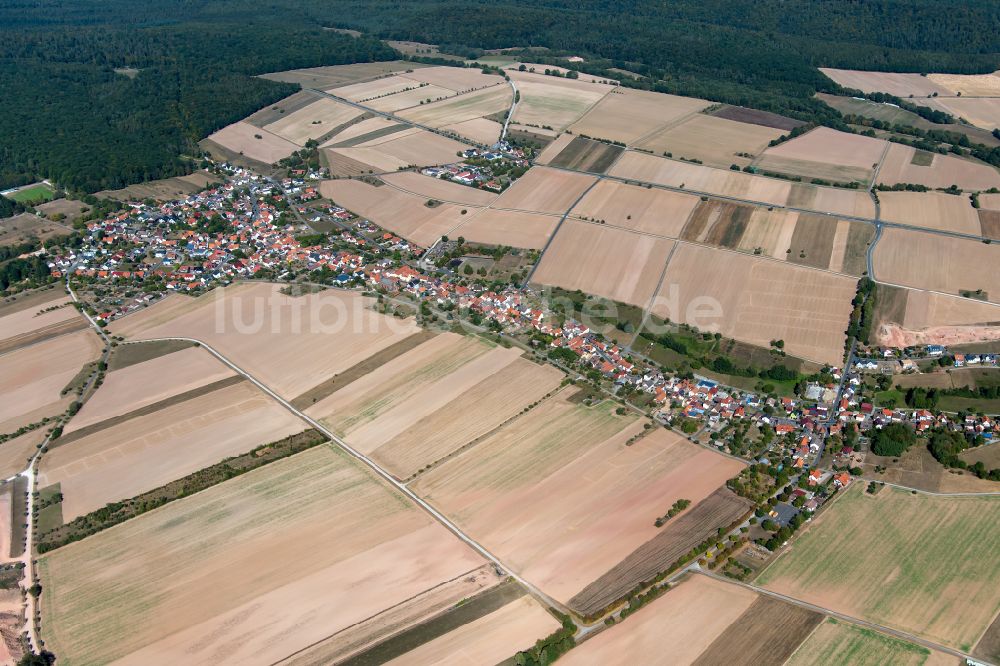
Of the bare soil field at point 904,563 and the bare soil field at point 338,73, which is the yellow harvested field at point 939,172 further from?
the bare soil field at point 338,73

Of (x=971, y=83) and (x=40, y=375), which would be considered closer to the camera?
(x=40, y=375)

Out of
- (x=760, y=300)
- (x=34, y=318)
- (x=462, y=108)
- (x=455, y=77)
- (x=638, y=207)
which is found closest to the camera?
(x=760, y=300)

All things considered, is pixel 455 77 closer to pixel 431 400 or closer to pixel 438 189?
pixel 438 189

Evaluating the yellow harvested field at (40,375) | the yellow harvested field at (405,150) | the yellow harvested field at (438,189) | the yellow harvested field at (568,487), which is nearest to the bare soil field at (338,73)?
the yellow harvested field at (405,150)

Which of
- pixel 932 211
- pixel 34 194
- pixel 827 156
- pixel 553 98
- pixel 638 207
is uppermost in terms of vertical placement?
pixel 553 98

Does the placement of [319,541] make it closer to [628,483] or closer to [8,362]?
[628,483]

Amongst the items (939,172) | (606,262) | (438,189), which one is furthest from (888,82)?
(438,189)

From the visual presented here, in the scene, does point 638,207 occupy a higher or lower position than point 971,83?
lower
